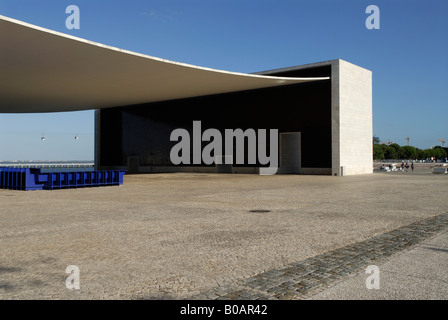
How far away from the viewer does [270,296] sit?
430 centimetres

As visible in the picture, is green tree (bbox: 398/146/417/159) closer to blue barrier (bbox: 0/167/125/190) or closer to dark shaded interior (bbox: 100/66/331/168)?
dark shaded interior (bbox: 100/66/331/168)

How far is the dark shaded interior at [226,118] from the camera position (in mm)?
35906

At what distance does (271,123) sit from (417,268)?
110 ft

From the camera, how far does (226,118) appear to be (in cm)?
4131

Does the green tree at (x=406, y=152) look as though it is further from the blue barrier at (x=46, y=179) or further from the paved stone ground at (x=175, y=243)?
the paved stone ground at (x=175, y=243)

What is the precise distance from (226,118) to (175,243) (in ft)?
114

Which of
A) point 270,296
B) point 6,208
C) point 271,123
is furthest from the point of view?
point 271,123

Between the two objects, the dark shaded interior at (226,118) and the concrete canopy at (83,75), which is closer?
the concrete canopy at (83,75)
